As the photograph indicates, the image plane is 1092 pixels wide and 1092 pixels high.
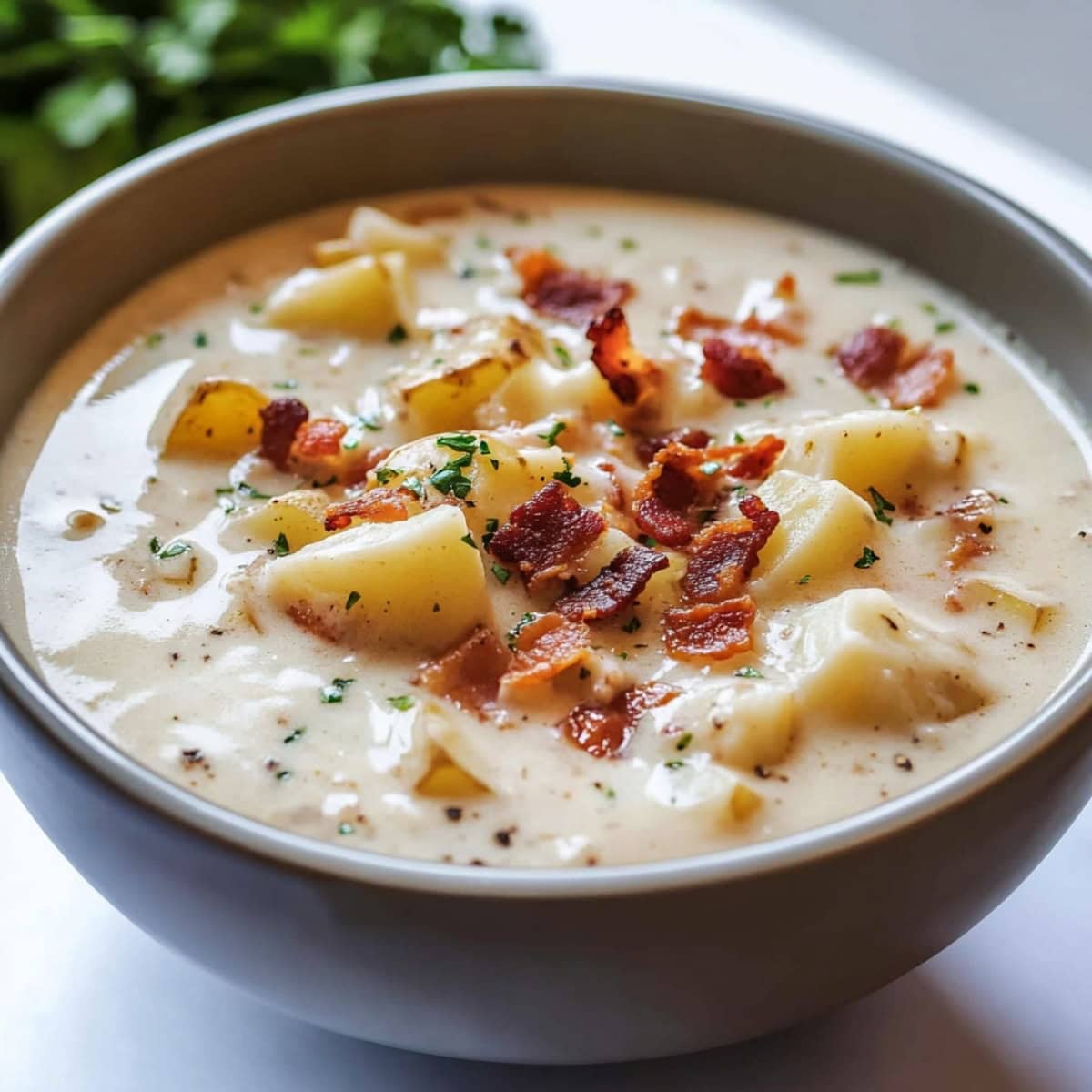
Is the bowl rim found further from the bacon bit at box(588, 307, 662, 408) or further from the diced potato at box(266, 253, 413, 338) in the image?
the diced potato at box(266, 253, 413, 338)

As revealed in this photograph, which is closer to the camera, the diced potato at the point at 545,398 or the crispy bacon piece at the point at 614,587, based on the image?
the crispy bacon piece at the point at 614,587

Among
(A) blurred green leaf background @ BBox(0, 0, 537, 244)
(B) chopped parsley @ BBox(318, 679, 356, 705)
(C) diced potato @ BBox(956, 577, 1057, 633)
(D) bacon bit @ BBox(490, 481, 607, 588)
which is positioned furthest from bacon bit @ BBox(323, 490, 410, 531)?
(A) blurred green leaf background @ BBox(0, 0, 537, 244)

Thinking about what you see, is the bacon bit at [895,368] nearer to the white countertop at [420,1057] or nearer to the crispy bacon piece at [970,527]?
the crispy bacon piece at [970,527]

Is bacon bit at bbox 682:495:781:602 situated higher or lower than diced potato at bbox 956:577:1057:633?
higher

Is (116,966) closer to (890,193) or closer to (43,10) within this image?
(890,193)

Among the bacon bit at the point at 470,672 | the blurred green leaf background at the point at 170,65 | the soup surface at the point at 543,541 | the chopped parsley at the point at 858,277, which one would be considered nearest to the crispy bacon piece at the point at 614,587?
the soup surface at the point at 543,541
